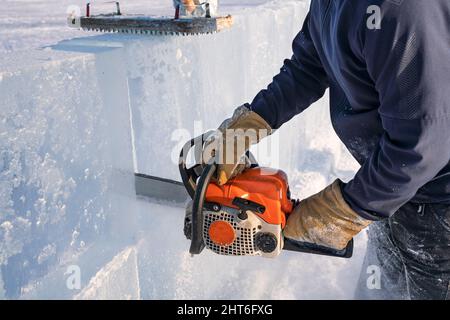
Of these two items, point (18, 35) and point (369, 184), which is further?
point (18, 35)

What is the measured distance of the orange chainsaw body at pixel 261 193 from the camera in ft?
4.78

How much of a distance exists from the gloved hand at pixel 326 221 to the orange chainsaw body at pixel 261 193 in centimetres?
6

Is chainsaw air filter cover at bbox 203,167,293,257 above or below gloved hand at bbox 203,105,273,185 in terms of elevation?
below

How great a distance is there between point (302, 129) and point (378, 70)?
3.62 meters

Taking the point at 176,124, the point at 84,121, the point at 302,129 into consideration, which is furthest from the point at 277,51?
the point at 84,121

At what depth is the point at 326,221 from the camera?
1411mm

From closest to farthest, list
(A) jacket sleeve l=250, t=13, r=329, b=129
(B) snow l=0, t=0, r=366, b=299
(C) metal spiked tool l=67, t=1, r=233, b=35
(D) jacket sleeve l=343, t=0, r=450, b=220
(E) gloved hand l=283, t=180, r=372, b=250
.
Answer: (D) jacket sleeve l=343, t=0, r=450, b=220, (E) gloved hand l=283, t=180, r=372, b=250, (B) snow l=0, t=0, r=366, b=299, (A) jacket sleeve l=250, t=13, r=329, b=129, (C) metal spiked tool l=67, t=1, r=233, b=35

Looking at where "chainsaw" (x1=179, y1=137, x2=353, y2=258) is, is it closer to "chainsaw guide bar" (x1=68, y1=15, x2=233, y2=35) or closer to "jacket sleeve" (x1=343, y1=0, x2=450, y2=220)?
"jacket sleeve" (x1=343, y1=0, x2=450, y2=220)

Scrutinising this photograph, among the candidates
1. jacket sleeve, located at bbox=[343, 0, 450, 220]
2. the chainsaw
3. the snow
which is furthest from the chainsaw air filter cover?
the snow

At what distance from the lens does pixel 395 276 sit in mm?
1822

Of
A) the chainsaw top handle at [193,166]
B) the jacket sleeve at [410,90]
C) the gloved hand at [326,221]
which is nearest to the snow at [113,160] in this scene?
the chainsaw top handle at [193,166]

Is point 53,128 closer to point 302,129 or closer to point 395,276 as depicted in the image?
point 395,276

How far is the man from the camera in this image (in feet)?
3.39

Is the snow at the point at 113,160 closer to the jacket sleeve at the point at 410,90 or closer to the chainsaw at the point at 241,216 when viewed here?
the chainsaw at the point at 241,216
